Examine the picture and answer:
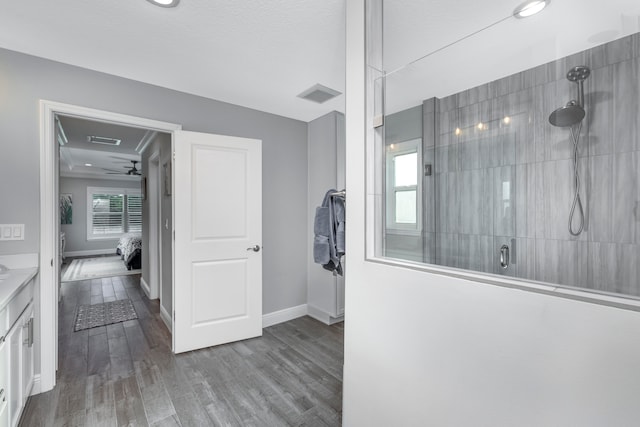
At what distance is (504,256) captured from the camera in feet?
3.94

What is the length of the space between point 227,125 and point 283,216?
3.96 feet

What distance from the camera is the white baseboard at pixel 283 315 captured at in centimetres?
332

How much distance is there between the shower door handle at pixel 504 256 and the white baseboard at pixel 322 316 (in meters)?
2.40

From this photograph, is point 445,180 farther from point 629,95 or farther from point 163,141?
point 163,141

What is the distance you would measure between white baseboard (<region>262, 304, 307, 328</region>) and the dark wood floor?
92 mm

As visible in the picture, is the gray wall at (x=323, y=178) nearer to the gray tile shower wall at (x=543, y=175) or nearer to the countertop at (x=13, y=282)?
the gray tile shower wall at (x=543, y=175)

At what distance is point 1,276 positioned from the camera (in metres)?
1.84

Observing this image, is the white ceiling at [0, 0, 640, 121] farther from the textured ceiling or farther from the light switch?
the light switch

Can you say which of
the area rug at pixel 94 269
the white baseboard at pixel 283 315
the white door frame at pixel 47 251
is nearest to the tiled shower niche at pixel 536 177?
the white baseboard at pixel 283 315

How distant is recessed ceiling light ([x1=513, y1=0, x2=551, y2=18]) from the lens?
A: 119 cm

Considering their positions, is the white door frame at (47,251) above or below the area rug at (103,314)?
above

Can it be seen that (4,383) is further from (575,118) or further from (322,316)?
(575,118)

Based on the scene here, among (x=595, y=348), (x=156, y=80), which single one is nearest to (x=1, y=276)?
(x=156, y=80)

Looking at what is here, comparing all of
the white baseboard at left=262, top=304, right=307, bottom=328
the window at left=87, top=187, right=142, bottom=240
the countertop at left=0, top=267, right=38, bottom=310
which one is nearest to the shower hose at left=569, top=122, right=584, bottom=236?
the countertop at left=0, top=267, right=38, bottom=310
